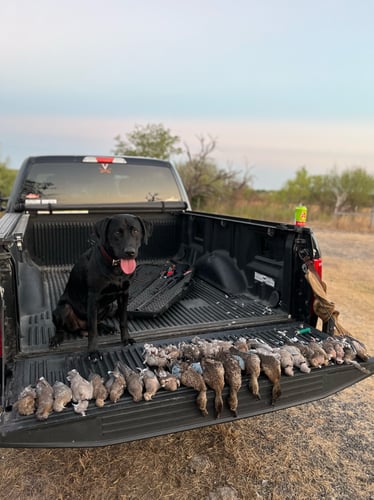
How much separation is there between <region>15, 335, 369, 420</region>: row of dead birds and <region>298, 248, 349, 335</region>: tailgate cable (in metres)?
0.21

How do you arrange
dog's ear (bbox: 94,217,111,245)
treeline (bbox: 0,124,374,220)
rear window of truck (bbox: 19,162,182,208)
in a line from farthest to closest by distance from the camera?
treeline (bbox: 0,124,374,220) → rear window of truck (bbox: 19,162,182,208) → dog's ear (bbox: 94,217,111,245)

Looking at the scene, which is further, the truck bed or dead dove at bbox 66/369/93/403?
the truck bed

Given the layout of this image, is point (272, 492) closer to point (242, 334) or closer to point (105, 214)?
point (242, 334)

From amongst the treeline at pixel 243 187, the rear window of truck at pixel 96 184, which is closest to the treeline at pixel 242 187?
the treeline at pixel 243 187

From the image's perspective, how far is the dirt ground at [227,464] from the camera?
2.63 meters

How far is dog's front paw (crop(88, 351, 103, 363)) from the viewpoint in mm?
2666

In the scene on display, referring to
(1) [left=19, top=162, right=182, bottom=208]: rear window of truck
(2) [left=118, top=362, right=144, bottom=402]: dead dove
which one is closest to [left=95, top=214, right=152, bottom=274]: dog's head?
(2) [left=118, top=362, right=144, bottom=402]: dead dove

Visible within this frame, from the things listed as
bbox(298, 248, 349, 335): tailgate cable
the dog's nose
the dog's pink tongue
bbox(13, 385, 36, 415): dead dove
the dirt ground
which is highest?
the dog's nose

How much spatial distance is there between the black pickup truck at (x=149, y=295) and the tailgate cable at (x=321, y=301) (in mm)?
43

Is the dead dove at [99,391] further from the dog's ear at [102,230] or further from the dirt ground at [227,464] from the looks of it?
the dog's ear at [102,230]

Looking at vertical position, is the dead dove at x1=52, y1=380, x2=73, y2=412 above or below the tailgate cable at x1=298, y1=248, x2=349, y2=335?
below

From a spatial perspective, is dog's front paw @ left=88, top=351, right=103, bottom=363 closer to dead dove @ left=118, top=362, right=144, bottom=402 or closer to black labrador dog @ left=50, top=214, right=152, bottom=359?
black labrador dog @ left=50, top=214, right=152, bottom=359

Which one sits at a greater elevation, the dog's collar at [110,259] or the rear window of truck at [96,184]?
the rear window of truck at [96,184]

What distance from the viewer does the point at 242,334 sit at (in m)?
3.12
